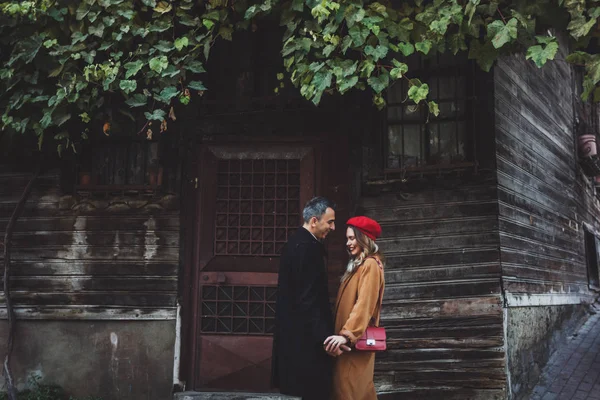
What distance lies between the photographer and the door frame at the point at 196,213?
674 cm

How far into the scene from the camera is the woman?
4.45 meters

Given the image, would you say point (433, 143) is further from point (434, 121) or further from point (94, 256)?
point (94, 256)

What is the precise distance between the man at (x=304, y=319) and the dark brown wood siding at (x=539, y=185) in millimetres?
2424

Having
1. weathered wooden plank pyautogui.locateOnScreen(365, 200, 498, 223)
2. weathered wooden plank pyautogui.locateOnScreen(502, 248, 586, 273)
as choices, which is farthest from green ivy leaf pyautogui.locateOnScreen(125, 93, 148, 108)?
weathered wooden plank pyautogui.locateOnScreen(502, 248, 586, 273)

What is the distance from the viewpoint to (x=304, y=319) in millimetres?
4523

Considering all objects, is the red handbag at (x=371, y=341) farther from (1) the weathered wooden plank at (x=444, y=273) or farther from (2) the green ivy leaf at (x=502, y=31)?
(2) the green ivy leaf at (x=502, y=31)

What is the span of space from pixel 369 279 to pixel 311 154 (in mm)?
2603

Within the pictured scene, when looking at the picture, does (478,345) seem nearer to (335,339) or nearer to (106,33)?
(335,339)

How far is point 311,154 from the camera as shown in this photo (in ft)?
22.5

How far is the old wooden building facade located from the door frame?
2 cm

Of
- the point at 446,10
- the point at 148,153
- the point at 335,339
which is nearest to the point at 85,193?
the point at 148,153

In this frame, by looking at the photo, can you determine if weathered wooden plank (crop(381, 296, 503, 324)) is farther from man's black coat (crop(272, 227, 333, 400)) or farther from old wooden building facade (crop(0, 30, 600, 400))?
man's black coat (crop(272, 227, 333, 400))

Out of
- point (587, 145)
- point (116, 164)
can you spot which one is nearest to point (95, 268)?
point (116, 164)

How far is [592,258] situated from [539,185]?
13.3 ft
